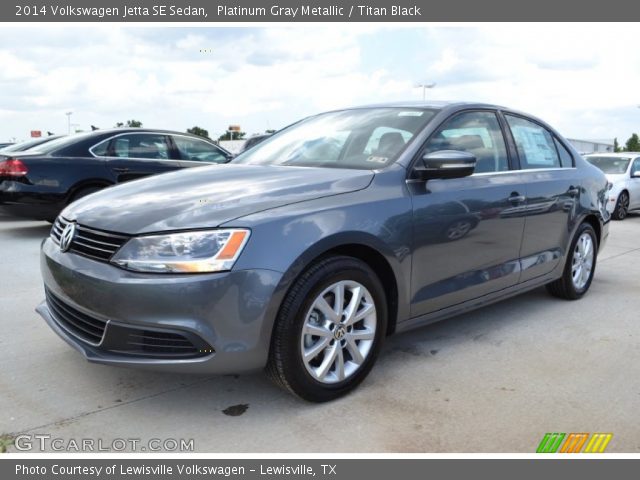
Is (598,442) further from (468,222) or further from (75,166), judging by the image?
(75,166)

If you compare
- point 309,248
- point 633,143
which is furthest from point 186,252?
point 633,143

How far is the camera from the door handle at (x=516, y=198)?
158 inches

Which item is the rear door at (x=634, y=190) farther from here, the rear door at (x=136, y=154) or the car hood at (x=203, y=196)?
the car hood at (x=203, y=196)

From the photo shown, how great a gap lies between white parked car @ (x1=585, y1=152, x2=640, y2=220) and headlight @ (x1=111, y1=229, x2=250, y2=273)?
10396 mm

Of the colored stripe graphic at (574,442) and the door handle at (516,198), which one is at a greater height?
the door handle at (516,198)

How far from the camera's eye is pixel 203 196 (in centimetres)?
294

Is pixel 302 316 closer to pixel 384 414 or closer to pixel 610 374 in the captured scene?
pixel 384 414

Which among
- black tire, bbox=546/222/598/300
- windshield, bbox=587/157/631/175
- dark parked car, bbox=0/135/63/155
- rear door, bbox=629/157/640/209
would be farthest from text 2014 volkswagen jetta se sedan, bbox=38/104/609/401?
windshield, bbox=587/157/631/175

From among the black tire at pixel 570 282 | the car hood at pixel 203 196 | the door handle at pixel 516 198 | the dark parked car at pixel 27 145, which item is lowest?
the black tire at pixel 570 282

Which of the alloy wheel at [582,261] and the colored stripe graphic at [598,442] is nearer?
the colored stripe graphic at [598,442]

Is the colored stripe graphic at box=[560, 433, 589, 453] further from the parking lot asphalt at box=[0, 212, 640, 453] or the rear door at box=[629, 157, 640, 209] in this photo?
the rear door at box=[629, 157, 640, 209]

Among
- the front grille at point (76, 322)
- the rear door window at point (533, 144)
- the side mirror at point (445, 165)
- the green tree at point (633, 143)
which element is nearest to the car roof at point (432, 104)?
the rear door window at point (533, 144)

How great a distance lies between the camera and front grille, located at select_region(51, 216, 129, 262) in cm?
273

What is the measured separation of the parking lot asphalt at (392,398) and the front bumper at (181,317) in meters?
0.33
